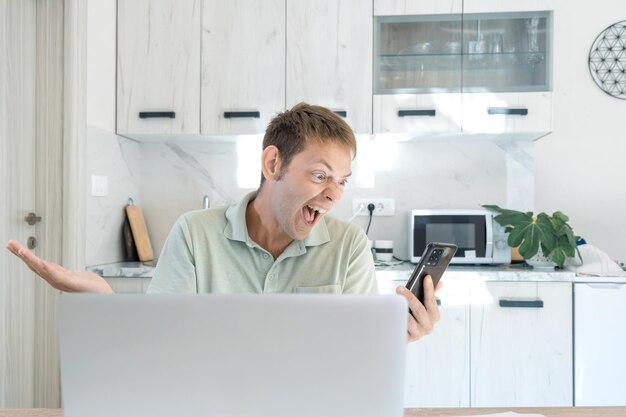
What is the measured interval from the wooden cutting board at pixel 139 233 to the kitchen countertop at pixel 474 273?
0.91 ft

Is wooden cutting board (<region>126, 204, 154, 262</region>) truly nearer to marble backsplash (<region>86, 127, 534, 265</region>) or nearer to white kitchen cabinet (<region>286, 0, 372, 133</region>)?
marble backsplash (<region>86, 127, 534, 265</region>)

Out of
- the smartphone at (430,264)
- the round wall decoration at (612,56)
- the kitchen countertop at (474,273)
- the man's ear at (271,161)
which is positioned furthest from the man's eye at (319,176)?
the round wall decoration at (612,56)

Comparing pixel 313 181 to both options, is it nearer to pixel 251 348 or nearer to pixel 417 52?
pixel 251 348

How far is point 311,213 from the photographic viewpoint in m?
1.34

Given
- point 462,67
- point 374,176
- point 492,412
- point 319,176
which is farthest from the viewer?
point 374,176

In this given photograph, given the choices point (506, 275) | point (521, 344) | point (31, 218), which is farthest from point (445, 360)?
point (31, 218)

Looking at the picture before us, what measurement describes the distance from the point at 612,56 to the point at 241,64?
1910mm

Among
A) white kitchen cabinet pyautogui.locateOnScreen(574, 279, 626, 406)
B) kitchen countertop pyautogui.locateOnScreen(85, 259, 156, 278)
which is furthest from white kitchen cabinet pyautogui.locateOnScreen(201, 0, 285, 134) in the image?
white kitchen cabinet pyautogui.locateOnScreen(574, 279, 626, 406)

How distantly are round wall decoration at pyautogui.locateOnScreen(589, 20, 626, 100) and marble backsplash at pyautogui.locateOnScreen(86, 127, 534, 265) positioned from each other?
0.52m

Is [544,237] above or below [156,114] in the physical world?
below

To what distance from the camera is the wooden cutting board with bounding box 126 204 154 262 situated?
287cm

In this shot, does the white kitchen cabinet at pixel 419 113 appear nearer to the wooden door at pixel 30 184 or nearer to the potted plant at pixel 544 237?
the potted plant at pixel 544 237

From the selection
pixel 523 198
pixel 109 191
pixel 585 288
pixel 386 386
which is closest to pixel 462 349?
pixel 585 288

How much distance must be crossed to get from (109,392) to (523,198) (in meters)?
2.73
